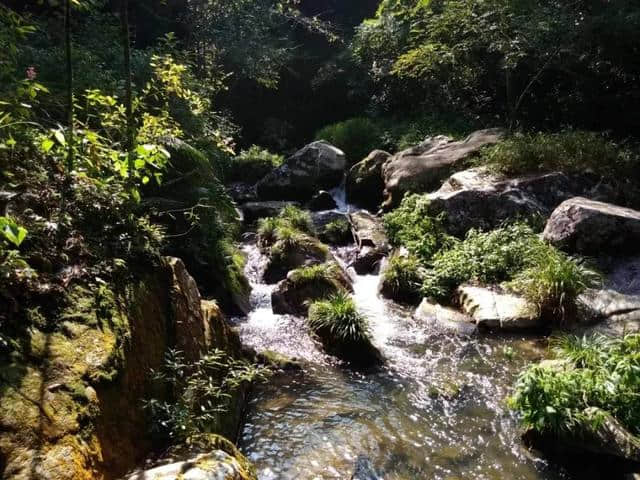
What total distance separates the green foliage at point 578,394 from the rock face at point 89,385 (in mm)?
3401

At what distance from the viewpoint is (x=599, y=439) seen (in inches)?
169

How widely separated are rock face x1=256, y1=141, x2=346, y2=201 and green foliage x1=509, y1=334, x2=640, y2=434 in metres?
11.8

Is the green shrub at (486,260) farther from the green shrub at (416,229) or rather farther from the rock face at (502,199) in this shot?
the rock face at (502,199)

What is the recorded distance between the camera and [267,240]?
38.2 ft

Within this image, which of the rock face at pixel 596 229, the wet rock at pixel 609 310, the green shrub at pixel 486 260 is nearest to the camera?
the wet rock at pixel 609 310

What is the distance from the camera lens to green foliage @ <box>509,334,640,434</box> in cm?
446

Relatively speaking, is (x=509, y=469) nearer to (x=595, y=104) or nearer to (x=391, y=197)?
(x=391, y=197)

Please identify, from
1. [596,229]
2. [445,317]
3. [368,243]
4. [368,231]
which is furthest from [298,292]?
[596,229]

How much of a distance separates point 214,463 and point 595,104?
14.6m

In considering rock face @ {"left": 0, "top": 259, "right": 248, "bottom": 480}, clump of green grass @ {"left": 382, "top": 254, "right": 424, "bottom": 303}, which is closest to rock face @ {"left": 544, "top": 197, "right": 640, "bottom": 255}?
clump of green grass @ {"left": 382, "top": 254, "right": 424, "bottom": 303}

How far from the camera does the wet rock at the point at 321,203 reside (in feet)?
49.4

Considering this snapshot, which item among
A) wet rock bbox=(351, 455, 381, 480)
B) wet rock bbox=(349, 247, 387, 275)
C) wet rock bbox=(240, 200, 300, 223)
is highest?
wet rock bbox=(240, 200, 300, 223)

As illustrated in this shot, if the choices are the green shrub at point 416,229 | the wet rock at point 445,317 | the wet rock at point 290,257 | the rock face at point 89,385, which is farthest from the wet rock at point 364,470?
the green shrub at point 416,229

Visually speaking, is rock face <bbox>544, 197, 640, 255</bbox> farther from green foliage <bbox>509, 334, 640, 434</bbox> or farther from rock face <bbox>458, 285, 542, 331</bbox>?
green foliage <bbox>509, 334, 640, 434</bbox>
